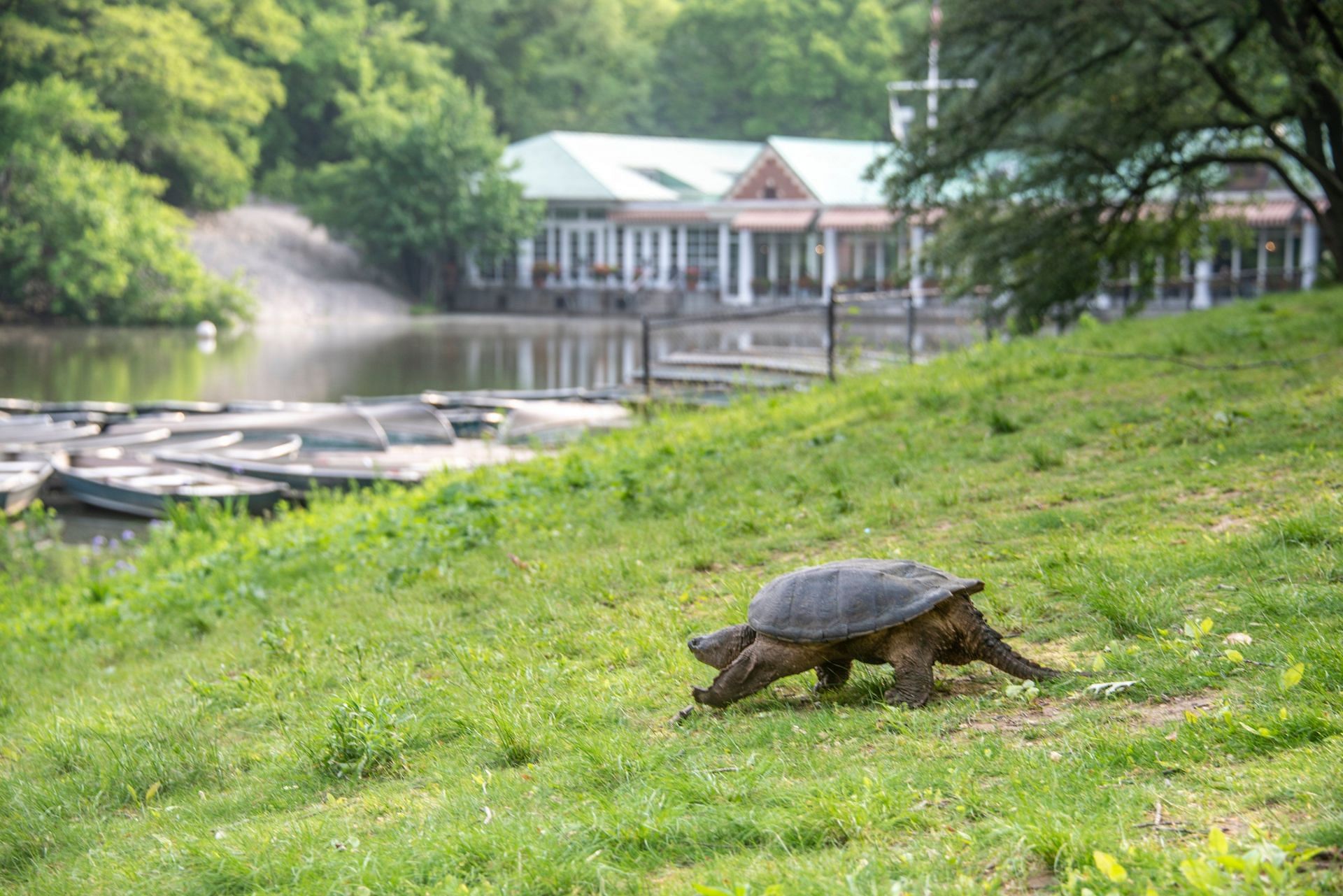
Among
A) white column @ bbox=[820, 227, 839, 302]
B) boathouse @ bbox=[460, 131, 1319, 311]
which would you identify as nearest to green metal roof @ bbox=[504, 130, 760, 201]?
boathouse @ bbox=[460, 131, 1319, 311]

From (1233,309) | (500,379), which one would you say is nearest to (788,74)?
(500,379)

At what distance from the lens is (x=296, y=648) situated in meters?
6.73

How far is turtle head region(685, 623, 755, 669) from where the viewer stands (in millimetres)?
Answer: 4645

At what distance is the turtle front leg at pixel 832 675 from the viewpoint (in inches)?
184

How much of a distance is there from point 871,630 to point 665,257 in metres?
49.4

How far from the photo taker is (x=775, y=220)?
4900 cm

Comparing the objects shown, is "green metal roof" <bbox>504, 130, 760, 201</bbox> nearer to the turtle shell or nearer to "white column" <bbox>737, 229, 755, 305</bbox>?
"white column" <bbox>737, 229, 755, 305</bbox>

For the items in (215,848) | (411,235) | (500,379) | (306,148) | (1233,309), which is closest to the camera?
(215,848)

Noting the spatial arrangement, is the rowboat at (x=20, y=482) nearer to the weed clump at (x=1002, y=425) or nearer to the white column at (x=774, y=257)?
the weed clump at (x=1002, y=425)

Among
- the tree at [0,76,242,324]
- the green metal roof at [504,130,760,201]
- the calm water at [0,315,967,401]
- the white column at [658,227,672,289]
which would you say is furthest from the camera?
the green metal roof at [504,130,760,201]

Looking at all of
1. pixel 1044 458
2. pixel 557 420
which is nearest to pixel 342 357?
pixel 557 420

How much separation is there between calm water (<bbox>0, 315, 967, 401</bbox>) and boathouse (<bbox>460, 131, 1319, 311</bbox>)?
7006 mm

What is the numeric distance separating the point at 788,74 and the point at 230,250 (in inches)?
1206

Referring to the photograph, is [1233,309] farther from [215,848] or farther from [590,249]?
[590,249]
